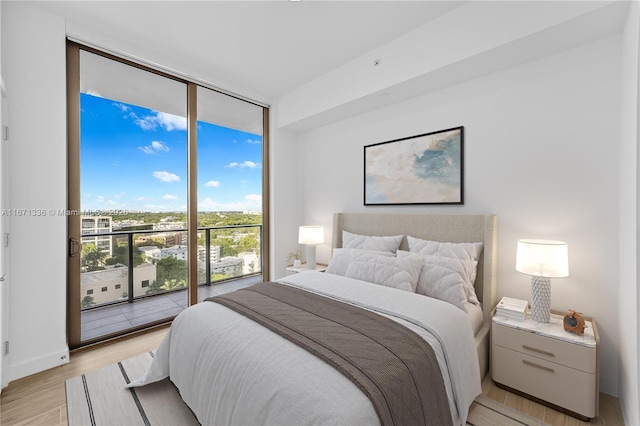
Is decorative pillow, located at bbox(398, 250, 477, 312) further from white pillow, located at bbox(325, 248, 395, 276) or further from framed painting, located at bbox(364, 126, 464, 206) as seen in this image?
framed painting, located at bbox(364, 126, 464, 206)

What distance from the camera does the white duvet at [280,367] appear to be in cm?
110

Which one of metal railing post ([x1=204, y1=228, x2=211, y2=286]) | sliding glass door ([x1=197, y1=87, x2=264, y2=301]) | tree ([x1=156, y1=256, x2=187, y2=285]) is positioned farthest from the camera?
metal railing post ([x1=204, y1=228, x2=211, y2=286])

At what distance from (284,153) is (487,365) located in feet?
11.0

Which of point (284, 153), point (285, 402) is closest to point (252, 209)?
point (284, 153)

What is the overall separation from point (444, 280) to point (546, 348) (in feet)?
2.34

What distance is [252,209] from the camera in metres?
4.01

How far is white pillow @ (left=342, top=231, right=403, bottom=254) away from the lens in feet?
9.34

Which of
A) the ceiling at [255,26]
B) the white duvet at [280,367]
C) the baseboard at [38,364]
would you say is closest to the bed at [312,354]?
the white duvet at [280,367]

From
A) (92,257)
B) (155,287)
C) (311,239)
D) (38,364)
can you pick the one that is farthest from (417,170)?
(38,364)

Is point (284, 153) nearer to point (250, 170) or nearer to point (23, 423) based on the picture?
point (250, 170)

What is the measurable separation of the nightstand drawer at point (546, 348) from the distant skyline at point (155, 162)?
10.3 ft

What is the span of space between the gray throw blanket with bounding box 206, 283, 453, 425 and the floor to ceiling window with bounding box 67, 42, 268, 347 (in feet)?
5.89

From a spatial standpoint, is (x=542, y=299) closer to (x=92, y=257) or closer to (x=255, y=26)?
(x=255, y=26)

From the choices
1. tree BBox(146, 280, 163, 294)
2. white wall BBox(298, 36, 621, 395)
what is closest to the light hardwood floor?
white wall BBox(298, 36, 621, 395)
